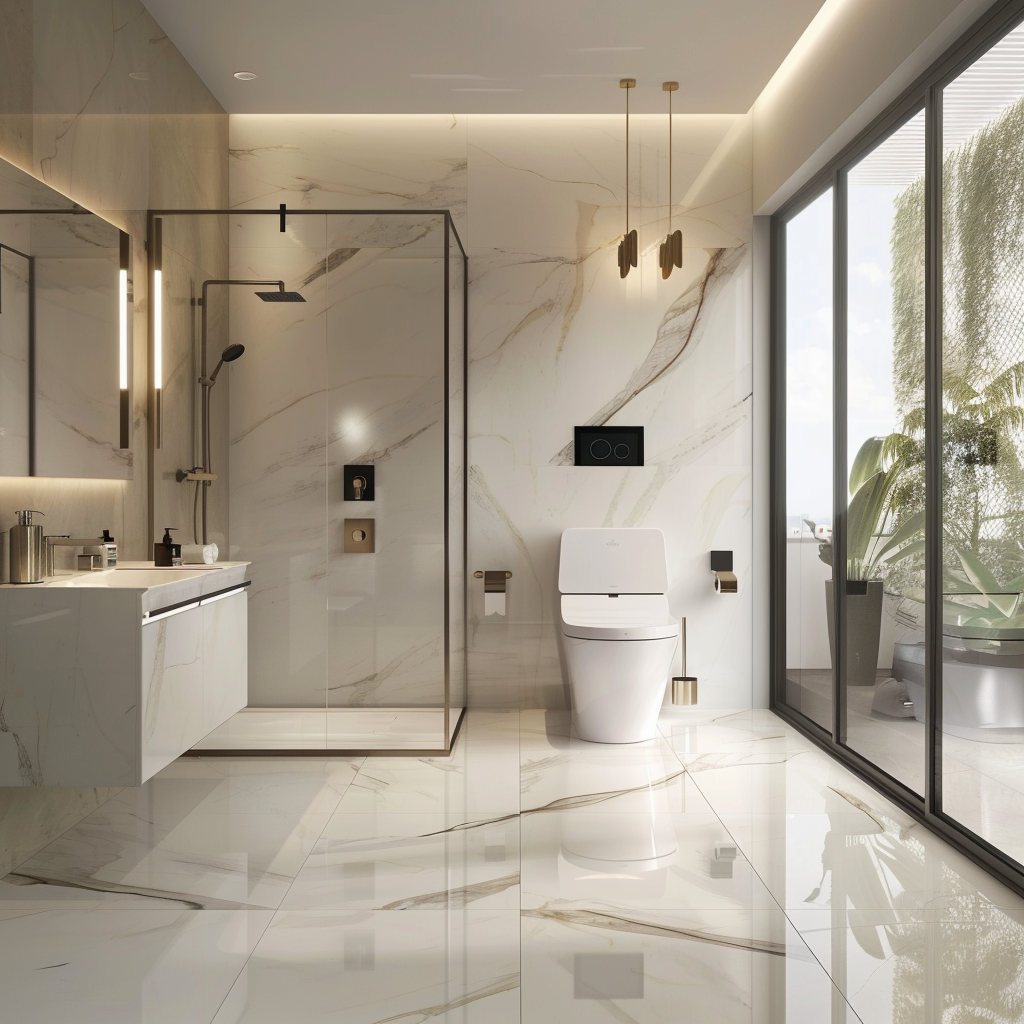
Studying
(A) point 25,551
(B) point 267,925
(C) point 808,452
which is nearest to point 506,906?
(B) point 267,925

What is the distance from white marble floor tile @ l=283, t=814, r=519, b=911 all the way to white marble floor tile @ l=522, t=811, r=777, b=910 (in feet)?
0.25

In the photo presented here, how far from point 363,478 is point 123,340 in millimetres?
954

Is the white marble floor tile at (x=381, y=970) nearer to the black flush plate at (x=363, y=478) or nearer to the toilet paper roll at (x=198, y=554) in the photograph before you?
the toilet paper roll at (x=198, y=554)

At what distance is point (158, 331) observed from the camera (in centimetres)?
336

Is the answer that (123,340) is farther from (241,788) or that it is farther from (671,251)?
(671,251)

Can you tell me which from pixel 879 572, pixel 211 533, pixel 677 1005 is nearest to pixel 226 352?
pixel 211 533

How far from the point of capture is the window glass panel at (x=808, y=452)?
147 inches

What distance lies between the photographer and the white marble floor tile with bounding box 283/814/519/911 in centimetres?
232

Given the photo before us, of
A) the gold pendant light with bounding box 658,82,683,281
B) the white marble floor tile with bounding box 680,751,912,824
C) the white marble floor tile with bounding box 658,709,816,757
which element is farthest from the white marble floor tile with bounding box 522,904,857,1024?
the gold pendant light with bounding box 658,82,683,281

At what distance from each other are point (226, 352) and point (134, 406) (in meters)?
0.43

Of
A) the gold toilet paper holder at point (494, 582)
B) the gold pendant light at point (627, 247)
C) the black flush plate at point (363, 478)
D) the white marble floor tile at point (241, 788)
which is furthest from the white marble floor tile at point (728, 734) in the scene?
the gold pendant light at point (627, 247)

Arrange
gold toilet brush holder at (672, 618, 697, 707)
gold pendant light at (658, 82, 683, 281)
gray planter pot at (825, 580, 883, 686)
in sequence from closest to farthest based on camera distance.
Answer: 1. gray planter pot at (825, 580, 883, 686)
2. gold pendant light at (658, 82, 683, 281)
3. gold toilet brush holder at (672, 618, 697, 707)

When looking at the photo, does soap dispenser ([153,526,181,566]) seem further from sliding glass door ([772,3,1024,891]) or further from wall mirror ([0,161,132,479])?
sliding glass door ([772,3,1024,891])

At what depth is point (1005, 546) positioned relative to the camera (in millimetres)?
2406
